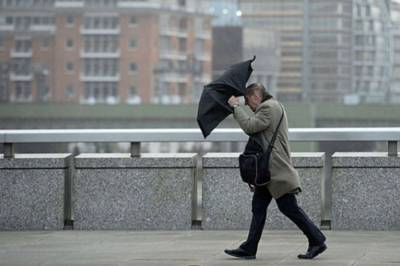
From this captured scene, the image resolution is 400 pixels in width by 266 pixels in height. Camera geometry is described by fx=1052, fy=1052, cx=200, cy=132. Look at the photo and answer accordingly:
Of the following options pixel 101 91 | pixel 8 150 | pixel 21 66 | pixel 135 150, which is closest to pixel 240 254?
pixel 135 150

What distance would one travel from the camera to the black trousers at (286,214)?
26.9 feet

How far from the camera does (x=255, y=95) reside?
8.16 metres

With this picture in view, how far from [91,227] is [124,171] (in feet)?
2.28

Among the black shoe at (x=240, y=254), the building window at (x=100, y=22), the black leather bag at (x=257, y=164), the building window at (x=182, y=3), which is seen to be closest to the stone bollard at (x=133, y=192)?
the black shoe at (x=240, y=254)

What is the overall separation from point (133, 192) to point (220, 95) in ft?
9.57

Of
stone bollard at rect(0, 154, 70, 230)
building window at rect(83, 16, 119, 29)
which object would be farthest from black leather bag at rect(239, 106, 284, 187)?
building window at rect(83, 16, 119, 29)

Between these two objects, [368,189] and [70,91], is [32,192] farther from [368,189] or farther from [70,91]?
[70,91]

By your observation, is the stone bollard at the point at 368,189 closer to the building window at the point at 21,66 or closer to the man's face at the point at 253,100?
the man's face at the point at 253,100

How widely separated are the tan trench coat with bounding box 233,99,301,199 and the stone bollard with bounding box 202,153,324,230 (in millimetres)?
2475

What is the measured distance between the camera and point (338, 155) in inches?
419

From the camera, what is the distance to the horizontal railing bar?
34.6 feet

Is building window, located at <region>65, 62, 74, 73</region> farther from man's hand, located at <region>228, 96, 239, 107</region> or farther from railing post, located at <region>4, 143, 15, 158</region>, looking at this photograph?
man's hand, located at <region>228, 96, 239, 107</region>

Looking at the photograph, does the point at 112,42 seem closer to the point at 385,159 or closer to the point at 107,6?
the point at 107,6

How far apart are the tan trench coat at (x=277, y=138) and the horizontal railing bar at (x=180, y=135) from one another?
2.25 metres
